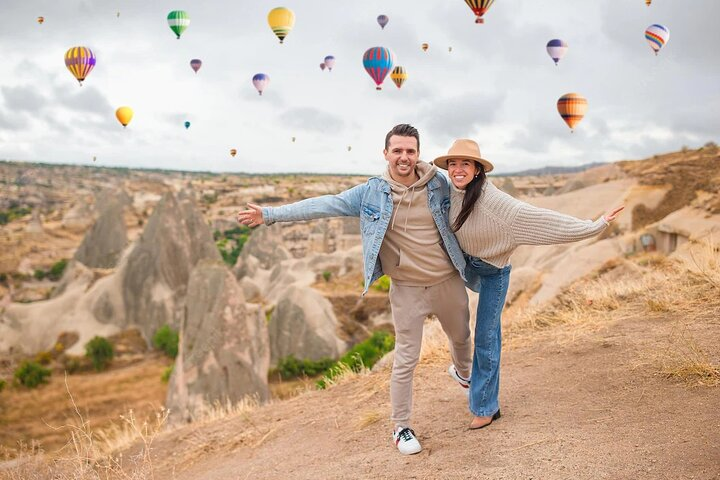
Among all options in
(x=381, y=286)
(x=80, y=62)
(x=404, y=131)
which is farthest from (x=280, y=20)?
(x=404, y=131)

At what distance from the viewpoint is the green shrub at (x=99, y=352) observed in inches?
749

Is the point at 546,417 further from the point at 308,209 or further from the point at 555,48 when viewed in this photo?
the point at 555,48

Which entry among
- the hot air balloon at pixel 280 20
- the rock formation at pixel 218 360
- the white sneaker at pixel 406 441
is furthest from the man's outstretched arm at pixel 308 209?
the hot air balloon at pixel 280 20

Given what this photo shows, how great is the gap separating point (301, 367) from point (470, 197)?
49.2ft

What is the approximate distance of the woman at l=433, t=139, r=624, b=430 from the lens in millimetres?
2861

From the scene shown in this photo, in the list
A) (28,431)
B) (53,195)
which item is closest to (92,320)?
(28,431)

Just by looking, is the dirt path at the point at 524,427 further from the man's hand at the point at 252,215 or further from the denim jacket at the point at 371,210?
the man's hand at the point at 252,215

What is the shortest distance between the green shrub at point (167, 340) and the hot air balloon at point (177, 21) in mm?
9573

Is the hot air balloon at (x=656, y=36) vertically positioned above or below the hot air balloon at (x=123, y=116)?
above

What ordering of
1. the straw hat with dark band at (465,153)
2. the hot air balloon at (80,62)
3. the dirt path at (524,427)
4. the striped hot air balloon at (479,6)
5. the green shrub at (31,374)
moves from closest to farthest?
the dirt path at (524,427) → the straw hat with dark band at (465,153) → the striped hot air balloon at (479,6) → the green shrub at (31,374) → the hot air balloon at (80,62)

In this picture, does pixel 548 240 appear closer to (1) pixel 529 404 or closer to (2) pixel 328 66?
(1) pixel 529 404

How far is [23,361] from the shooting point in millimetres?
18156

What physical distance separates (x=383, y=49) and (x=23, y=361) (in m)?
13.9

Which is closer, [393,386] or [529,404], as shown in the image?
[393,386]
